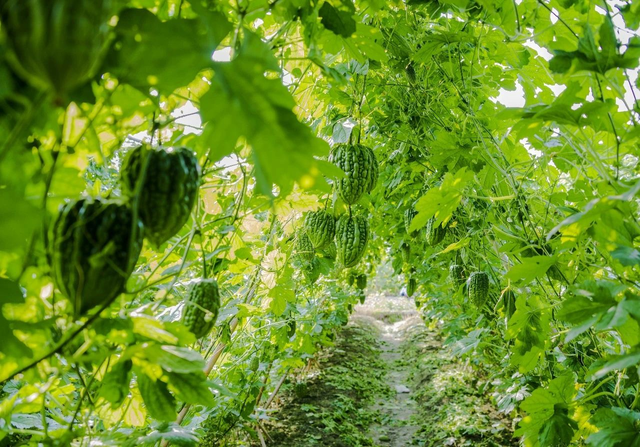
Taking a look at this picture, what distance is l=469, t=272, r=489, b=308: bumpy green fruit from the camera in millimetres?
3193

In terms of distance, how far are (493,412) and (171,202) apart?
576 centimetres

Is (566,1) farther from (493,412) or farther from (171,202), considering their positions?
(493,412)

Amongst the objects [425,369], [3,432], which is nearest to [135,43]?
[3,432]

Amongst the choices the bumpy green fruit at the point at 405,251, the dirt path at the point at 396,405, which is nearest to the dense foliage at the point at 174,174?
the bumpy green fruit at the point at 405,251

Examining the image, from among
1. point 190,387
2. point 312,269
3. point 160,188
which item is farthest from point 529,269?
point 312,269

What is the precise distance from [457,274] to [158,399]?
3.56 m

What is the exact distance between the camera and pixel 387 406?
23.7 feet

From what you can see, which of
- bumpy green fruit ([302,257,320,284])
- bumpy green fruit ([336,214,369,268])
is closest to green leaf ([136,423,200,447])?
bumpy green fruit ([336,214,369,268])

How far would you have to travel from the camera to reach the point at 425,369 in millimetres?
8562

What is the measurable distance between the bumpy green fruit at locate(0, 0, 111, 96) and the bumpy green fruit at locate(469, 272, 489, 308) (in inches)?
123

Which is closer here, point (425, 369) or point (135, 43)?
point (135, 43)

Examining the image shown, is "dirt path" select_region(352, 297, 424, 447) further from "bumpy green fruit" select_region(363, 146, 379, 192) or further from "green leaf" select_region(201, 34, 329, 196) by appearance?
"green leaf" select_region(201, 34, 329, 196)

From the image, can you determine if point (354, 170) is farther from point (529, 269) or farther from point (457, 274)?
point (457, 274)

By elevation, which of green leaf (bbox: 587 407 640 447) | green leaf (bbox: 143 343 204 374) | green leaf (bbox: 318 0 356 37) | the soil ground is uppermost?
green leaf (bbox: 318 0 356 37)
